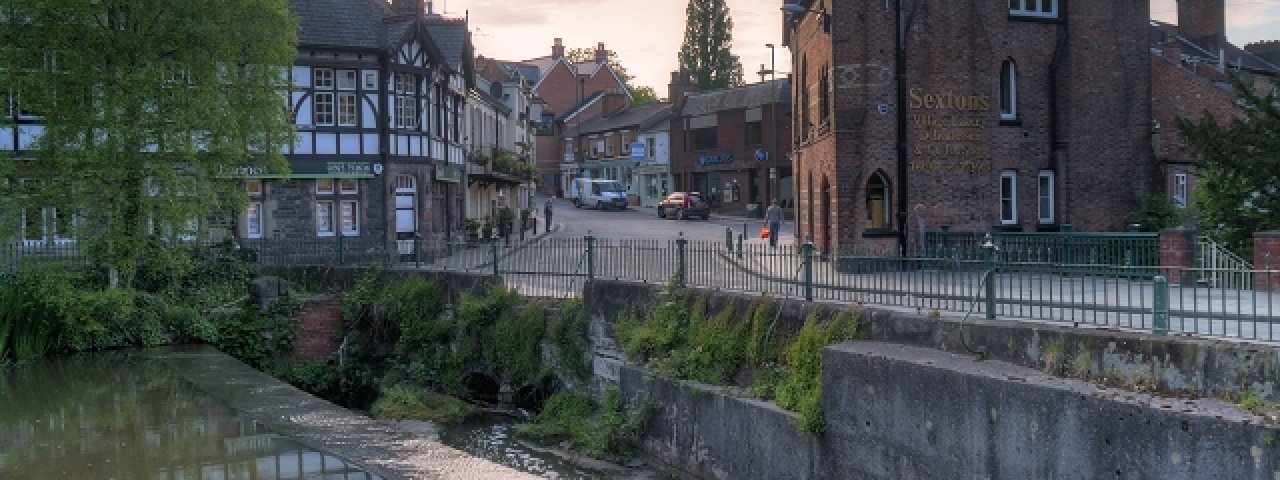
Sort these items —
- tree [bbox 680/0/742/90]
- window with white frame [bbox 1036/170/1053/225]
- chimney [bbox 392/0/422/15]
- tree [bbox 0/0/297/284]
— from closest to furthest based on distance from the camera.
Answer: tree [bbox 0/0/297/284], window with white frame [bbox 1036/170/1053/225], chimney [bbox 392/0/422/15], tree [bbox 680/0/742/90]

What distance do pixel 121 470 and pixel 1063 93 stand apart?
68.9 ft

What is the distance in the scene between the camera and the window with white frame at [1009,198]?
2523 cm

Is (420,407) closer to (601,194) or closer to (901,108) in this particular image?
(901,108)

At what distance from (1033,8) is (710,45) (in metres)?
63.5

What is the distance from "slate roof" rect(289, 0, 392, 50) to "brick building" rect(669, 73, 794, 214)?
95.5 feet

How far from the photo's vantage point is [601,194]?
6888 centimetres

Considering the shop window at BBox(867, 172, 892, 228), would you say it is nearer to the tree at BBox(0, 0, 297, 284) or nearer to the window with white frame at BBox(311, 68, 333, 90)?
the tree at BBox(0, 0, 297, 284)

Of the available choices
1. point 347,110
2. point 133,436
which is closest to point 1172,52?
point 347,110

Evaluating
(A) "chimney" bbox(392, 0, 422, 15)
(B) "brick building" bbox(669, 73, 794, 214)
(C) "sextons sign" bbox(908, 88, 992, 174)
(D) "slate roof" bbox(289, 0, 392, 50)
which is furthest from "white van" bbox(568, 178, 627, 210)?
(C) "sextons sign" bbox(908, 88, 992, 174)

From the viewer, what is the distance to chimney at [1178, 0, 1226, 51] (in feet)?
164

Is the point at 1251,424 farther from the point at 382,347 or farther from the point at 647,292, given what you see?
the point at 382,347

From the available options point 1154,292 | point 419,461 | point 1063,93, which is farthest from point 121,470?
point 1063,93

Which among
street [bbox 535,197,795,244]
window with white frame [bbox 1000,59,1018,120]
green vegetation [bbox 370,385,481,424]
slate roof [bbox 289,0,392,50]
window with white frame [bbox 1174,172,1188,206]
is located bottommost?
green vegetation [bbox 370,385,481,424]

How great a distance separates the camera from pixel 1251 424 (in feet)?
26.9
